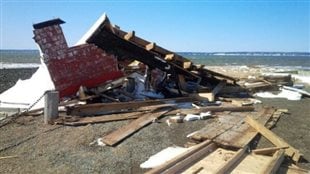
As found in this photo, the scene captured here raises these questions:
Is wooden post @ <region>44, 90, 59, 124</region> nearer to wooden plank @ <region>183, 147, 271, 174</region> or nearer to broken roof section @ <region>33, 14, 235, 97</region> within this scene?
broken roof section @ <region>33, 14, 235, 97</region>

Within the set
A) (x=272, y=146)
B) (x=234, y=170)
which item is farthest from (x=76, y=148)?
(x=272, y=146)

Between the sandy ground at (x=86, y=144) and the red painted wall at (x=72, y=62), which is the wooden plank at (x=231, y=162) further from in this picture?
the red painted wall at (x=72, y=62)

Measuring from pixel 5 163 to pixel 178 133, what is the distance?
3.96 m

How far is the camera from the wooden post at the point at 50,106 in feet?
33.4

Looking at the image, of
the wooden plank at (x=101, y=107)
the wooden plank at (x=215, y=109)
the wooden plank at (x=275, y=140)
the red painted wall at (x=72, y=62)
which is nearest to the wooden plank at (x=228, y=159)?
the wooden plank at (x=275, y=140)

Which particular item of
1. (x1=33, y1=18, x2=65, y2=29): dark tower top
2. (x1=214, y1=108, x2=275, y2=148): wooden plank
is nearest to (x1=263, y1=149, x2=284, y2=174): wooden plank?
(x1=214, y1=108, x2=275, y2=148): wooden plank

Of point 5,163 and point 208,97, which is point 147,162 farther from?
point 208,97

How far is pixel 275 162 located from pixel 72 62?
28.9 feet

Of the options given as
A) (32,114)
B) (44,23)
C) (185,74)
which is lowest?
(32,114)

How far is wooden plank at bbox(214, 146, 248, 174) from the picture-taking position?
6.17 m

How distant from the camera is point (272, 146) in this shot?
8180 mm

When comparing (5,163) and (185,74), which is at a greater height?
(185,74)

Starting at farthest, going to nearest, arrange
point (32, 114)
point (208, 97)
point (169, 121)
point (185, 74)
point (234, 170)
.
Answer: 1. point (185, 74)
2. point (208, 97)
3. point (32, 114)
4. point (169, 121)
5. point (234, 170)

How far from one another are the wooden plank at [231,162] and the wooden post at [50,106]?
523 cm
